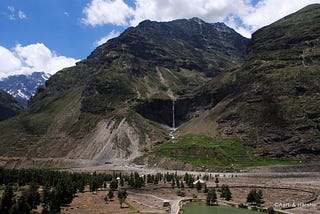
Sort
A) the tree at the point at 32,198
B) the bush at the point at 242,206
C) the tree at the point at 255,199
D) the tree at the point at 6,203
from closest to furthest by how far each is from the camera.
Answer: the tree at the point at 6,203
the tree at the point at 32,198
the bush at the point at 242,206
the tree at the point at 255,199

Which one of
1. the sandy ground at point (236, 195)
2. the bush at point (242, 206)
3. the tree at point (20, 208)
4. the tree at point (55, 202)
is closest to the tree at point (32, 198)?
the tree at point (55, 202)

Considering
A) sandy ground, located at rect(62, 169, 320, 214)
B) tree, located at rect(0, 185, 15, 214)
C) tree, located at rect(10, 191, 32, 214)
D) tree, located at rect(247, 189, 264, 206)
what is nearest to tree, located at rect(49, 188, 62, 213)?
sandy ground, located at rect(62, 169, 320, 214)

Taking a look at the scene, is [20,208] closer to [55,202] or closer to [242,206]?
[55,202]

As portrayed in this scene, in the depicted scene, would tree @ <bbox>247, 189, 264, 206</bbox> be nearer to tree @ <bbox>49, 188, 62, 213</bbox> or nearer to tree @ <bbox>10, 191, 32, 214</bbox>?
tree @ <bbox>49, 188, 62, 213</bbox>

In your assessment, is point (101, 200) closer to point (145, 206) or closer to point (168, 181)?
point (145, 206)

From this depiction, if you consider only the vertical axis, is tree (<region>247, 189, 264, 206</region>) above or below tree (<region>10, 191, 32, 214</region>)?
above

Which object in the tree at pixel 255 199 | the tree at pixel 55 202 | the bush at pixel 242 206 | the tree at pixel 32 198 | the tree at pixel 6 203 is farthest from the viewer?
the tree at pixel 255 199

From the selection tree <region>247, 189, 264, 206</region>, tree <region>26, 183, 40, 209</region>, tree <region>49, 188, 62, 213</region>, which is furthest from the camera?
tree <region>247, 189, 264, 206</region>

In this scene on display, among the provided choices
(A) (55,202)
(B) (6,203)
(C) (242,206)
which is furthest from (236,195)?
(B) (6,203)

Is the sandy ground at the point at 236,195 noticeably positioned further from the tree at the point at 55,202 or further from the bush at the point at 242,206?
the bush at the point at 242,206

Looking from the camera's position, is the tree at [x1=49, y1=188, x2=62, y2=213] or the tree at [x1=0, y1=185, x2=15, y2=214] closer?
the tree at [x1=0, y1=185, x2=15, y2=214]

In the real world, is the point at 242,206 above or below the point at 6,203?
below

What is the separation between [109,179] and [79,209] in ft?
208

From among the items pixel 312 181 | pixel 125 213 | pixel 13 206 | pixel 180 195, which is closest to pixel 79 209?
pixel 125 213
